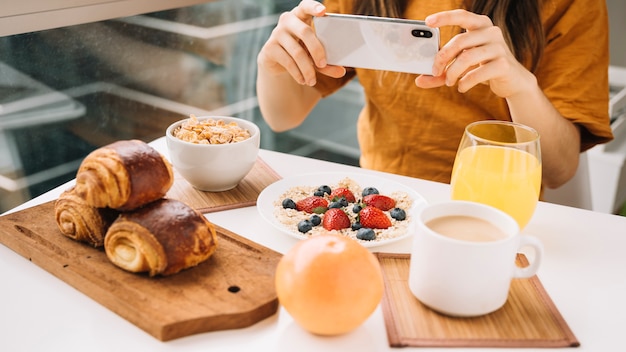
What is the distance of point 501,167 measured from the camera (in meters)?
0.86

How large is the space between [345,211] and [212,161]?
238mm

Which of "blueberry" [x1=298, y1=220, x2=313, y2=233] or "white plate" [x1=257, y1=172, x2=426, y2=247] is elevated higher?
"blueberry" [x1=298, y1=220, x2=313, y2=233]

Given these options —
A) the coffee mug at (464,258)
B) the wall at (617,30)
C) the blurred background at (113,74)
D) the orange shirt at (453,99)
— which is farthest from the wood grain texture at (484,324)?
the wall at (617,30)

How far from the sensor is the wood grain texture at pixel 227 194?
1.00 metres

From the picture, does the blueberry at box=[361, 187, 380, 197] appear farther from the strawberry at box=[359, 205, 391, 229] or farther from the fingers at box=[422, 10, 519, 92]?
the fingers at box=[422, 10, 519, 92]

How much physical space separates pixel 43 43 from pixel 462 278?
120 centimetres

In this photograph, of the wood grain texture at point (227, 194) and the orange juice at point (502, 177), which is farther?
the wood grain texture at point (227, 194)

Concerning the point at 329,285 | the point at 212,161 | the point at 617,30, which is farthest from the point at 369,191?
the point at 617,30

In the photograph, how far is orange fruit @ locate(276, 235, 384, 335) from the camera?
2.10 ft

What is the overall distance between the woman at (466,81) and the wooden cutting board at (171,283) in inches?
17.2

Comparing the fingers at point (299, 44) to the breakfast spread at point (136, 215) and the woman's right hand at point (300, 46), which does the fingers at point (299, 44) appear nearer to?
the woman's right hand at point (300, 46)

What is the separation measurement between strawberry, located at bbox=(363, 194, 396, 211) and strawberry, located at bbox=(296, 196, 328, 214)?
0.07 m

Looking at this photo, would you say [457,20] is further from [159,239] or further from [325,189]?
[159,239]

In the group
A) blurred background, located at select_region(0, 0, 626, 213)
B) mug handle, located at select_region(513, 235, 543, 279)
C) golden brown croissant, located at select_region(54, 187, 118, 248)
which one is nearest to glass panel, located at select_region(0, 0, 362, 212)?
blurred background, located at select_region(0, 0, 626, 213)
